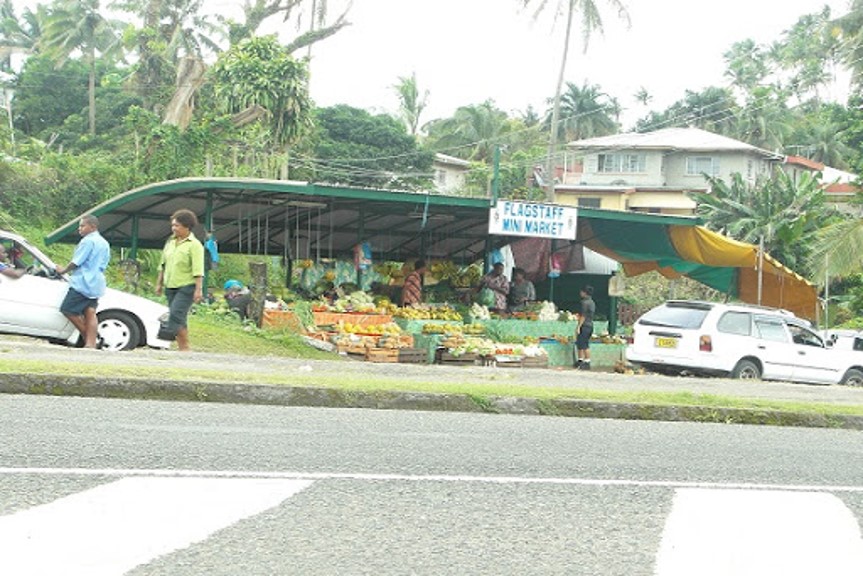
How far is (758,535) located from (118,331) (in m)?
10.9

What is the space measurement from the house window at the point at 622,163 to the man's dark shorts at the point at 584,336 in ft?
140

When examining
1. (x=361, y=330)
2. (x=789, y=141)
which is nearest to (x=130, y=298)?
(x=361, y=330)

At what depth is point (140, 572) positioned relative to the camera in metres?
4.36

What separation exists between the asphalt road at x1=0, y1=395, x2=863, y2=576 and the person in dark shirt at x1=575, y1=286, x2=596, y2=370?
13.8 metres

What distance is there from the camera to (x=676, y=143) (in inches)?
2516

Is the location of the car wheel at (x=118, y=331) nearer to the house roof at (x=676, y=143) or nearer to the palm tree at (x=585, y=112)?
the house roof at (x=676, y=143)

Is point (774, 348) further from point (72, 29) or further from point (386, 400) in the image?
point (72, 29)

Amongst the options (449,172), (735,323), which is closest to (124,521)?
(735,323)

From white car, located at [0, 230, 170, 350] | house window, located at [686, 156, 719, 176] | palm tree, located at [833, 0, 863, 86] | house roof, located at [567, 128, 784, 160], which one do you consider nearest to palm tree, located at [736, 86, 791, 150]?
house roof, located at [567, 128, 784, 160]

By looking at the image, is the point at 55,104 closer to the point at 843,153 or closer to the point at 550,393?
the point at 843,153

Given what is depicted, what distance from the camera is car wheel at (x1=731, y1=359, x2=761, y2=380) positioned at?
20.4 metres

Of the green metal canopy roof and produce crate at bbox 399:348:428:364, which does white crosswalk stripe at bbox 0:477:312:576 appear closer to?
produce crate at bbox 399:348:428:364

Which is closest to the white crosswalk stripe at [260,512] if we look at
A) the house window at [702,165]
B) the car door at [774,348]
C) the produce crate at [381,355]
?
the produce crate at [381,355]

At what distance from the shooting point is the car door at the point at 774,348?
2072 cm
